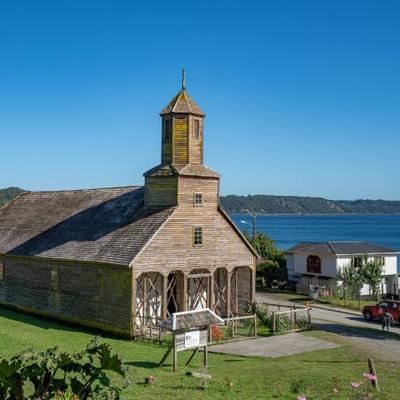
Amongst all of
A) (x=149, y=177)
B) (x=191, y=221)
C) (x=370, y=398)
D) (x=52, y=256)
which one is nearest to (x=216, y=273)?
(x=191, y=221)

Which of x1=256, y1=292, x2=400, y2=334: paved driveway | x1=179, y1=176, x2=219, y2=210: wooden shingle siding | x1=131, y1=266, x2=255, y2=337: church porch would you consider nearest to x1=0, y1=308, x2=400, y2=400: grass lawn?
x1=131, y1=266, x2=255, y2=337: church porch

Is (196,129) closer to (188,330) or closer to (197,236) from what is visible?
(197,236)

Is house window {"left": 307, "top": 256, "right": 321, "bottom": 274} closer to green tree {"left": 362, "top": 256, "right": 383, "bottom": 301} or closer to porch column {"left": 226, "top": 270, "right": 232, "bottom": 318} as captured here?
green tree {"left": 362, "top": 256, "right": 383, "bottom": 301}

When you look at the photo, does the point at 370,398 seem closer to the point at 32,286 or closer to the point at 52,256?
the point at 52,256

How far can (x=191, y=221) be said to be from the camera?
1259 inches

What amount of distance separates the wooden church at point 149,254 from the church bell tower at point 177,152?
55 mm

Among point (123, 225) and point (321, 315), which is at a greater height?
point (123, 225)

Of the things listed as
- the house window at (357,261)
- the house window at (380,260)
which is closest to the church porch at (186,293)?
the house window at (357,261)

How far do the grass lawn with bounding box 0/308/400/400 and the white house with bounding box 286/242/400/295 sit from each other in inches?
816

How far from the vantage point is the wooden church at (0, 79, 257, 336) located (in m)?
30.2

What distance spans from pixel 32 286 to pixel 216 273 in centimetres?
1117

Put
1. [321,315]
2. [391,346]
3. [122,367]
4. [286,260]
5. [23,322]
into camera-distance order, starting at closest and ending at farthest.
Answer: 1. [122,367]
2. [391,346]
3. [23,322]
4. [321,315]
5. [286,260]

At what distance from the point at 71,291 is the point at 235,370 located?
14.3 metres

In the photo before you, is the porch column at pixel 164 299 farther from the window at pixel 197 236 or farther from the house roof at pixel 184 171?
the house roof at pixel 184 171
